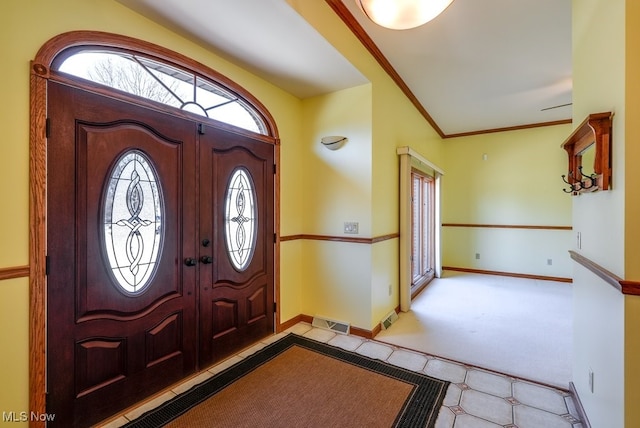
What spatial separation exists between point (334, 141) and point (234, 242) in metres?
1.46

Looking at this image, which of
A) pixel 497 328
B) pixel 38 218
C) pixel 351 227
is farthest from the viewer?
pixel 497 328

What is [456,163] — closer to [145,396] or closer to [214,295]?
[214,295]

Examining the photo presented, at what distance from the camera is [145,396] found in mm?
1963

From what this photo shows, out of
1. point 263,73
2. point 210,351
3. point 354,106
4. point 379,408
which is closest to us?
point 379,408

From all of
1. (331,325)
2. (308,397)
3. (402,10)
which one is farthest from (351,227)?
(402,10)

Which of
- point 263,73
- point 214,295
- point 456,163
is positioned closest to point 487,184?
point 456,163

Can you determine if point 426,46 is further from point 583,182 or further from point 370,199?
point 583,182

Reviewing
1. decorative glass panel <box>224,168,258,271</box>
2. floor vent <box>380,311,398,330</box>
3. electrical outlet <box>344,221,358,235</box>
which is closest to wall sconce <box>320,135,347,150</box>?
electrical outlet <box>344,221,358,235</box>

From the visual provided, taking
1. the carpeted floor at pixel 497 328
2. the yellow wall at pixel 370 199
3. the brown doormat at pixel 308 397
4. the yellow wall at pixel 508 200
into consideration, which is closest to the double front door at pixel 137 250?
the brown doormat at pixel 308 397

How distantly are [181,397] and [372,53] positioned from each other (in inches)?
135

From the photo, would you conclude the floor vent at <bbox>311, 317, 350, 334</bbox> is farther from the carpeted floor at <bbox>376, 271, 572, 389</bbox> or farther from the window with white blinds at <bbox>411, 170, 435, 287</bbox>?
the window with white blinds at <bbox>411, 170, 435, 287</bbox>

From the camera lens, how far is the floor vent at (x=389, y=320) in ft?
10.2

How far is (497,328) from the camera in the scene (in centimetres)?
314

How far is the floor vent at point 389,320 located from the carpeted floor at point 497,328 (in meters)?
0.06
